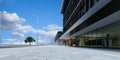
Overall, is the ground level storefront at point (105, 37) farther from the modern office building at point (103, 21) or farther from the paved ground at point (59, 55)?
the paved ground at point (59, 55)

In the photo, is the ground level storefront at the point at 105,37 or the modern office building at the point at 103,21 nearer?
the modern office building at the point at 103,21

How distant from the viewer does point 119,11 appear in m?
22.6

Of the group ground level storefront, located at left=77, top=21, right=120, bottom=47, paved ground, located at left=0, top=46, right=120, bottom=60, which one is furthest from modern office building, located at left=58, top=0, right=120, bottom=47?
paved ground, located at left=0, top=46, right=120, bottom=60

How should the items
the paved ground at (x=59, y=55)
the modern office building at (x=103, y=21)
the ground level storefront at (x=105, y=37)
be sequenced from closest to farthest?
the paved ground at (x=59, y=55), the modern office building at (x=103, y=21), the ground level storefront at (x=105, y=37)

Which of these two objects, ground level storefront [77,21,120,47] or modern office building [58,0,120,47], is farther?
ground level storefront [77,21,120,47]

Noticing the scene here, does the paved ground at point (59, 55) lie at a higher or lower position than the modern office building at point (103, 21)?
lower

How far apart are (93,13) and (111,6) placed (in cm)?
686

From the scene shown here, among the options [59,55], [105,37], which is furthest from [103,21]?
[59,55]

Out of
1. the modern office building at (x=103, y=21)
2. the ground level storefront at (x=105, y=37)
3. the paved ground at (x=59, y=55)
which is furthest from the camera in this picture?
the ground level storefront at (x=105, y=37)

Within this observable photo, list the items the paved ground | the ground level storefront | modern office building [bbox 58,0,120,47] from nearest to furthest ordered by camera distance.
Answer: the paved ground, modern office building [bbox 58,0,120,47], the ground level storefront

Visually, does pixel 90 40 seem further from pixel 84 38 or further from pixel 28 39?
pixel 28 39

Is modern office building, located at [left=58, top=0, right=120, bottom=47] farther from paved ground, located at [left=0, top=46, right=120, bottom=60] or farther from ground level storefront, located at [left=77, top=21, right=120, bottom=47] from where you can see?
paved ground, located at [left=0, top=46, right=120, bottom=60]

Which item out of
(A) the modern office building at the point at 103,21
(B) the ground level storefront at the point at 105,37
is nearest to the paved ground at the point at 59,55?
(A) the modern office building at the point at 103,21

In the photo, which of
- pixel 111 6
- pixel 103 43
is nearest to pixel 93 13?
pixel 111 6
